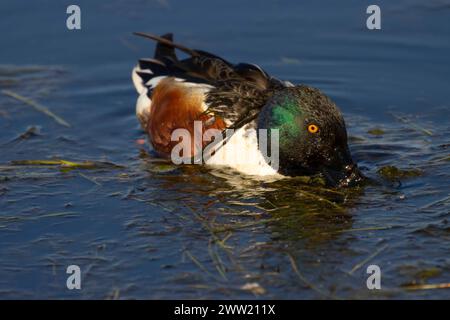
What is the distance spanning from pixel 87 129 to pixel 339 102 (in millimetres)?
2358

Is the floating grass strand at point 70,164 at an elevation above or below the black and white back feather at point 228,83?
below

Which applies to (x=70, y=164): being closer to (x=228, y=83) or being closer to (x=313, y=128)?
(x=228, y=83)

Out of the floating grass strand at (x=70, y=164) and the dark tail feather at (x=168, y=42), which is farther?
the dark tail feather at (x=168, y=42)

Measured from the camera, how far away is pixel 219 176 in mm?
7520

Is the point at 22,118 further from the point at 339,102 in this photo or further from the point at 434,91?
the point at 434,91

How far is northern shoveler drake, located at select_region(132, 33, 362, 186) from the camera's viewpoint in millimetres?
7039

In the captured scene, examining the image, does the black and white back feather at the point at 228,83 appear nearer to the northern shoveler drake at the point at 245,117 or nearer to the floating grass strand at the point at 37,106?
the northern shoveler drake at the point at 245,117

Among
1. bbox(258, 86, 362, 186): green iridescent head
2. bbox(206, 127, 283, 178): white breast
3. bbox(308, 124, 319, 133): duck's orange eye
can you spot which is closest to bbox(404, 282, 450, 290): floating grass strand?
bbox(258, 86, 362, 186): green iridescent head

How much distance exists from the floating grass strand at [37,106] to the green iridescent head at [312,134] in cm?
242

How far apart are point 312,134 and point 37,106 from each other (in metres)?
3.27

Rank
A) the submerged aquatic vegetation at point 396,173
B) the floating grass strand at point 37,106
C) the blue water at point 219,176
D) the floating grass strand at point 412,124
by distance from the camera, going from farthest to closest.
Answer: the floating grass strand at point 37,106
the floating grass strand at point 412,124
the submerged aquatic vegetation at point 396,173
the blue water at point 219,176

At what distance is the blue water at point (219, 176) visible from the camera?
5.79m

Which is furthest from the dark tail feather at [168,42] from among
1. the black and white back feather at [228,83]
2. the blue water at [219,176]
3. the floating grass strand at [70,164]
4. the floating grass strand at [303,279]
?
the floating grass strand at [303,279]
